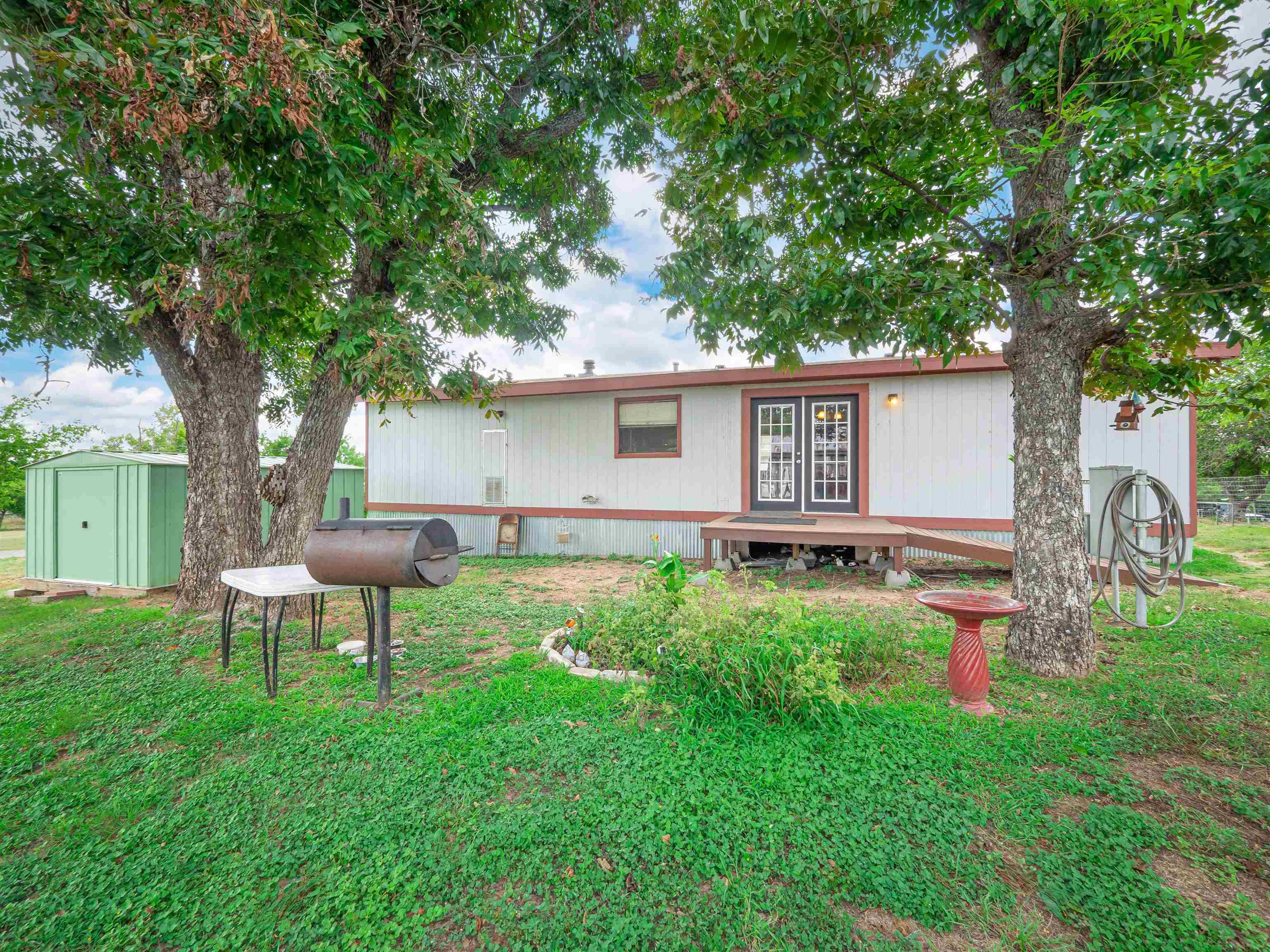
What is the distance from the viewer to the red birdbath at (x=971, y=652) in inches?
108

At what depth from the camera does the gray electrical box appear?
4.21m

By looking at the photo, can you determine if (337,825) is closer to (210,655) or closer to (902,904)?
(902,904)

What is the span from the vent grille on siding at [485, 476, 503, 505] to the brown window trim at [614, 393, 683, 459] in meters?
2.21

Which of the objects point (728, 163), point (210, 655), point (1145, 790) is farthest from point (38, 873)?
point (728, 163)

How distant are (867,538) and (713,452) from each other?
2779 millimetres

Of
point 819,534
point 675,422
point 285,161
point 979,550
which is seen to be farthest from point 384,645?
point 675,422

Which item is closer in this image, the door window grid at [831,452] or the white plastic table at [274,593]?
the white plastic table at [274,593]

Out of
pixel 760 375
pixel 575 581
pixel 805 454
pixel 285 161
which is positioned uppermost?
pixel 285 161

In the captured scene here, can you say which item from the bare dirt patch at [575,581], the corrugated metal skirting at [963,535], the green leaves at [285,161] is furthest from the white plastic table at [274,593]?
the corrugated metal skirting at [963,535]

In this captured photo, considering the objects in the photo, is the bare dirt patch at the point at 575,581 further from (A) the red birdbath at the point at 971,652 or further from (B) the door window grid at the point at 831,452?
(A) the red birdbath at the point at 971,652

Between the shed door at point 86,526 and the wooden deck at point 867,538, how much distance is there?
7162mm

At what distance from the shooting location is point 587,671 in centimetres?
321

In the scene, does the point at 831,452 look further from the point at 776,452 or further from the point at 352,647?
the point at 352,647

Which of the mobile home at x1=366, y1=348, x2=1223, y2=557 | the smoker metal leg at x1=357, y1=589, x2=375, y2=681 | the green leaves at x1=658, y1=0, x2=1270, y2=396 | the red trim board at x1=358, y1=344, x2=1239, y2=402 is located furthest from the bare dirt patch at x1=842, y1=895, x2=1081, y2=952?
the mobile home at x1=366, y1=348, x2=1223, y2=557
